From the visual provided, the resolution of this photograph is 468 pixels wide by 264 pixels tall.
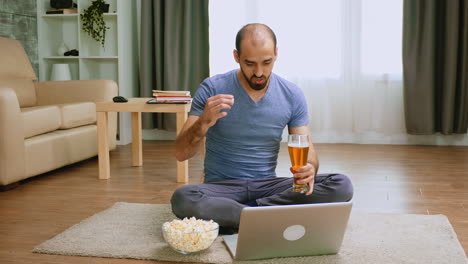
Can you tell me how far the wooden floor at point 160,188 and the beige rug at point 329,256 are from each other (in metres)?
0.07

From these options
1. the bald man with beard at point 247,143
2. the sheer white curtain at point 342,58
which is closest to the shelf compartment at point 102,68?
the sheer white curtain at point 342,58

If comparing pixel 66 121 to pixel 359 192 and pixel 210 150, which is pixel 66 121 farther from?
pixel 359 192

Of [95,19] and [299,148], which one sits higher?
[95,19]

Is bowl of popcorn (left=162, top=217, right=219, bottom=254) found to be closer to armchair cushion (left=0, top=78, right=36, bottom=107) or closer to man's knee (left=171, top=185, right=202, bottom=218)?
man's knee (left=171, top=185, right=202, bottom=218)

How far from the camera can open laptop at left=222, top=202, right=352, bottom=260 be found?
5.66ft

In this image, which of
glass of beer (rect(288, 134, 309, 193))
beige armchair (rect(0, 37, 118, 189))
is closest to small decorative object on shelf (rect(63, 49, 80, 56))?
beige armchair (rect(0, 37, 118, 189))

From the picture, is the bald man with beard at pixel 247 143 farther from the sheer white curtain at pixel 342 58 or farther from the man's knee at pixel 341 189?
the sheer white curtain at pixel 342 58

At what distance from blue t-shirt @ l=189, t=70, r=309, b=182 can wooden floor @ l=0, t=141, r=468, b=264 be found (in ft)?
1.84

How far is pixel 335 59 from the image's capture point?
4.86 meters

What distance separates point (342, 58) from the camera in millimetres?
4828

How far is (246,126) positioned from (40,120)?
1.66m

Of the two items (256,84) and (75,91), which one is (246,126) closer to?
(256,84)

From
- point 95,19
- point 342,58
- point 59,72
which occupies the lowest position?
point 59,72

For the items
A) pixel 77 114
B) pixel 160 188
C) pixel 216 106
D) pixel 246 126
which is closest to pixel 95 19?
pixel 77 114
